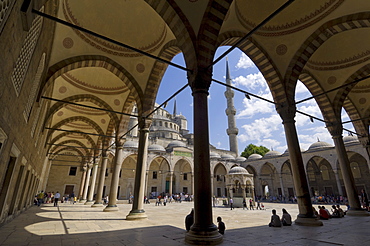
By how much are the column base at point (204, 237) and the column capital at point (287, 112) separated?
16.0 ft

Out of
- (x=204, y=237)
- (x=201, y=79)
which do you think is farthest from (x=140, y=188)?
(x=201, y=79)

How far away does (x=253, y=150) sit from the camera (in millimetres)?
41688

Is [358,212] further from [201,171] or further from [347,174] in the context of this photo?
[201,171]

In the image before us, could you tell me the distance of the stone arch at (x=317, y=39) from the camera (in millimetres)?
6199

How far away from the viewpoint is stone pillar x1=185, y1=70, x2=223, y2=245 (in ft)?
11.7

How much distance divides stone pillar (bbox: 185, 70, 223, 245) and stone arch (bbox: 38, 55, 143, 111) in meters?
4.44

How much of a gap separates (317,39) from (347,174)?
18.2ft

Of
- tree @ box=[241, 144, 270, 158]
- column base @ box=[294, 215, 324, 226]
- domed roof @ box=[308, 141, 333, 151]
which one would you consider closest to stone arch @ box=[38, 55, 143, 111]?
column base @ box=[294, 215, 324, 226]

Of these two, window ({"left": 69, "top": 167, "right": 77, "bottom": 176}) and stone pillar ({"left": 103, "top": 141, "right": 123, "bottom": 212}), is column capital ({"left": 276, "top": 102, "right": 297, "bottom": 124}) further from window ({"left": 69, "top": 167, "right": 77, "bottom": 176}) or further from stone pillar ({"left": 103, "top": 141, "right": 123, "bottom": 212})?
window ({"left": 69, "top": 167, "right": 77, "bottom": 176})

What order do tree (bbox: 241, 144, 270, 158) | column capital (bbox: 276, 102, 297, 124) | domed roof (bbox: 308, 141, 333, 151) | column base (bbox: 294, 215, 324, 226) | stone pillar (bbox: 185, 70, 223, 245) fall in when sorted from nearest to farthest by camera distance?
1. stone pillar (bbox: 185, 70, 223, 245)
2. column base (bbox: 294, 215, 324, 226)
3. column capital (bbox: 276, 102, 297, 124)
4. domed roof (bbox: 308, 141, 333, 151)
5. tree (bbox: 241, 144, 270, 158)

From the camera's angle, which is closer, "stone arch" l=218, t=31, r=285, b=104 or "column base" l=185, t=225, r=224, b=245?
"column base" l=185, t=225, r=224, b=245

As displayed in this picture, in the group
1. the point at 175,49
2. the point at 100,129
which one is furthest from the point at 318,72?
the point at 100,129

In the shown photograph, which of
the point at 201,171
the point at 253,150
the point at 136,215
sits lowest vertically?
the point at 136,215

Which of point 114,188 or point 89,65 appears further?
point 114,188
